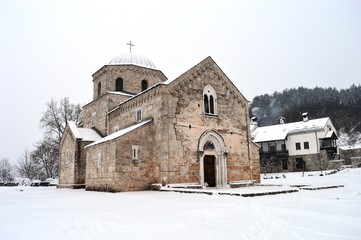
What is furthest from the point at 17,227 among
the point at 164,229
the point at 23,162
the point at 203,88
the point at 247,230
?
the point at 23,162

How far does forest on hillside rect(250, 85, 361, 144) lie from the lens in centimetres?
8212

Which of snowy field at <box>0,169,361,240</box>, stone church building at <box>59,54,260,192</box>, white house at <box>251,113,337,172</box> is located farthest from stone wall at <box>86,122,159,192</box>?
white house at <box>251,113,337,172</box>

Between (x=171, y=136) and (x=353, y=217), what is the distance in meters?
12.7

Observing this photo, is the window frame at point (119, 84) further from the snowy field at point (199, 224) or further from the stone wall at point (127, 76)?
the snowy field at point (199, 224)

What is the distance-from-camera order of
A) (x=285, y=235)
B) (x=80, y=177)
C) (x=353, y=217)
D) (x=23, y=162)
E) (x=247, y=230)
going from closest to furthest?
1. (x=285, y=235)
2. (x=247, y=230)
3. (x=353, y=217)
4. (x=80, y=177)
5. (x=23, y=162)

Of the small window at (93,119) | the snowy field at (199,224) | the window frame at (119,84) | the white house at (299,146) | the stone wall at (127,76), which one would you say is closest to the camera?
the snowy field at (199,224)

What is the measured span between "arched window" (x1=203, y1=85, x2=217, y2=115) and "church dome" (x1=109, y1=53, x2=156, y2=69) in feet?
29.2

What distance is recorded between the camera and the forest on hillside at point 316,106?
82125 millimetres

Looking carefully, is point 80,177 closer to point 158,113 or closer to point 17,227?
point 158,113

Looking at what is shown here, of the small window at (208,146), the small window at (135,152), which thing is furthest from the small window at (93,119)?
the small window at (208,146)

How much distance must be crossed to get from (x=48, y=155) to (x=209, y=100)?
3032cm

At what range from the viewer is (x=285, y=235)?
5.66 m

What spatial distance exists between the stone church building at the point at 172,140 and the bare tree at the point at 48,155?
12.7 meters

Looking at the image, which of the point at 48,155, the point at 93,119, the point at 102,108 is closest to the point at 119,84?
the point at 102,108
